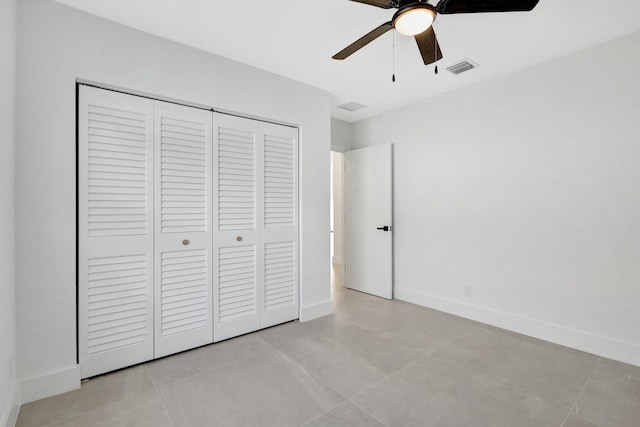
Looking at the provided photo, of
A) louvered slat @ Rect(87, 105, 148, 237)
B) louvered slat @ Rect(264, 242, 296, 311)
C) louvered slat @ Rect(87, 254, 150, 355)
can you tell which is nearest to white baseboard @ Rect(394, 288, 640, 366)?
louvered slat @ Rect(264, 242, 296, 311)

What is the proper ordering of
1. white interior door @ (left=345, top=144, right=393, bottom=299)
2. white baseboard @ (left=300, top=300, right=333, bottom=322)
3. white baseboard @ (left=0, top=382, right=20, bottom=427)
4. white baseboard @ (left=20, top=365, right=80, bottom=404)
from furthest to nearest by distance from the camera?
1. white interior door @ (left=345, top=144, right=393, bottom=299)
2. white baseboard @ (left=300, top=300, right=333, bottom=322)
3. white baseboard @ (left=20, top=365, right=80, bottom=404)
4. white baseboard @ (left=0, top=382, right=20, bottom=427)

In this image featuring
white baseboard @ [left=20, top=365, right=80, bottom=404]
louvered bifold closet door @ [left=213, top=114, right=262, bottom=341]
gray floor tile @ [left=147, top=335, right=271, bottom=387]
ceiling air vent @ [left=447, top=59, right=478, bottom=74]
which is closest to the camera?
white baseboard @ [left=20, top=365, right=80, bottom=404]

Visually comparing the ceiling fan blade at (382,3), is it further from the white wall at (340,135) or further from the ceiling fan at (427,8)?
the white wall at (340,135)

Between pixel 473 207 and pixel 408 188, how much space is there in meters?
0.90

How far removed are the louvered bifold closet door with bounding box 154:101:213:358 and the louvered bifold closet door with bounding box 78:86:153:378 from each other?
3.0 inches

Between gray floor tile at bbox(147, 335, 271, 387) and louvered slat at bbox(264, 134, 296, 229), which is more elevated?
louvered slat at bbox(264, 134, 296, 229)

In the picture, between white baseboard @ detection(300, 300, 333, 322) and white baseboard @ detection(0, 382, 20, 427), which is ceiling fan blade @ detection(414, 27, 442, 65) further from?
white baseboard @ detection(0, 382, 20, 427)

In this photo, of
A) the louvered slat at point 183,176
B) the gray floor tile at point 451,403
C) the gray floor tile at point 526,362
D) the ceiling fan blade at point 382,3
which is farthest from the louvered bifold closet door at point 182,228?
the gray floor tile at point 526,362

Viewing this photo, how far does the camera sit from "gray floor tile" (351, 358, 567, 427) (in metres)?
1.75

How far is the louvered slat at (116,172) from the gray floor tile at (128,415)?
1155 millimetres

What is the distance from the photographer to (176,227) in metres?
2.53

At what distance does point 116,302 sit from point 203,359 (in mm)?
823

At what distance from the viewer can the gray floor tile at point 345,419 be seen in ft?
5.64

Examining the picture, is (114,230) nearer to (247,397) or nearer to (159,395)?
(159,395)
